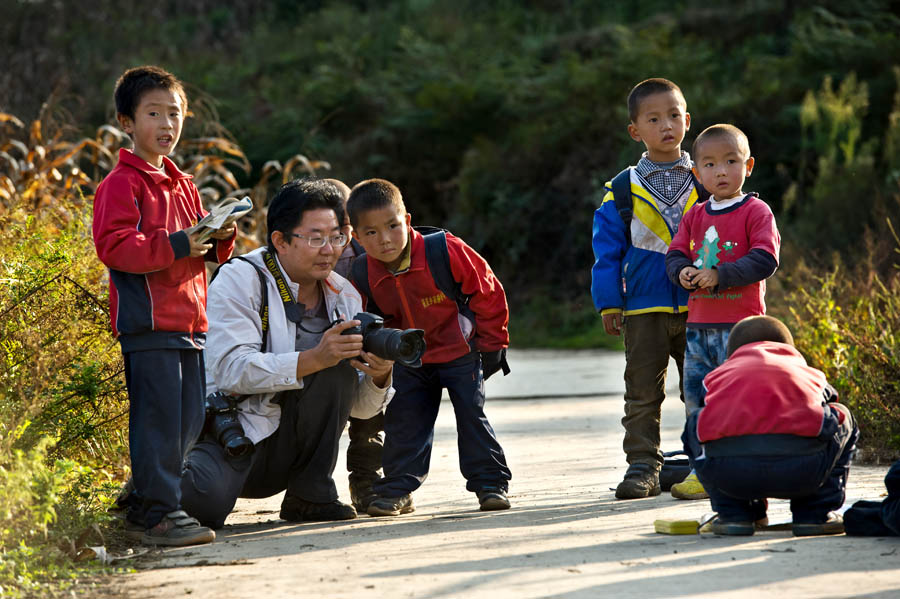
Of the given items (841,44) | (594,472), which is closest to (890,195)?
(841,44)

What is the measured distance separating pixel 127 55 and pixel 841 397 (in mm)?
22882

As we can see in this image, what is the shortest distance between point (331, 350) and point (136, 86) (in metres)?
1.22

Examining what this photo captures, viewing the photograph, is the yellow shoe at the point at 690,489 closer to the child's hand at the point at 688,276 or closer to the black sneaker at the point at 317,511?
the child's hand at the point at 688,276

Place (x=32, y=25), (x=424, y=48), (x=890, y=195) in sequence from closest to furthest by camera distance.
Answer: (x=890, y=195) → (x=424, y=48) → (x=32, y=25)

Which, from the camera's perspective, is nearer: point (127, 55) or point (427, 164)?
point (427, 164)

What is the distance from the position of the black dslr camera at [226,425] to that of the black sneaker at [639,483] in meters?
1.58

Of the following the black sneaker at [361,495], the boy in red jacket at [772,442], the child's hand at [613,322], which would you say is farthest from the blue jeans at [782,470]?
the black sneaker at [361,495]

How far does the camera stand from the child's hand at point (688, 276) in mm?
4832

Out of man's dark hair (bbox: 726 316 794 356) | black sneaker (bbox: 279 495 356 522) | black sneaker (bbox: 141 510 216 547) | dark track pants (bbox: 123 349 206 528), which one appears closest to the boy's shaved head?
man's dark hair (bbox: 726 316 794 356)

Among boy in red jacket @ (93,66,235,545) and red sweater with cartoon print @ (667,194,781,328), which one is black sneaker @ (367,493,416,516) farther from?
red sweater with cartoon print @ (667,194,781,328)

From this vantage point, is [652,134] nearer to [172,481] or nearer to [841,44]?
[172,481]

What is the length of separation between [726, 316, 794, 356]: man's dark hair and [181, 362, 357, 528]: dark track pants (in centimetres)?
156

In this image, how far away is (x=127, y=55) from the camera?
26344 millimetres

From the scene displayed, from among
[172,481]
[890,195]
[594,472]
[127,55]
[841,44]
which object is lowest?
[594,472]
